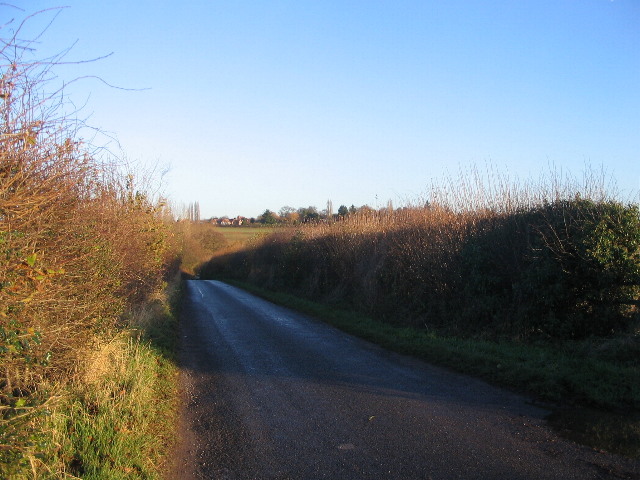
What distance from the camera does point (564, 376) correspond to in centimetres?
852

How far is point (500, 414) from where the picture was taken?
23.8ft

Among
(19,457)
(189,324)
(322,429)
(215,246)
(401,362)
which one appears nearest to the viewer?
(19,457)

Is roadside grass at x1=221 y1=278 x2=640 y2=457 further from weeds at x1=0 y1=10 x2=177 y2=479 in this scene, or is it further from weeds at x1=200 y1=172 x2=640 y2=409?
weeds at x1=0 y1=10 x2=177 y2=479

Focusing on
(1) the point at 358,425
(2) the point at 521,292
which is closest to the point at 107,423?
(1) the point at 358,425

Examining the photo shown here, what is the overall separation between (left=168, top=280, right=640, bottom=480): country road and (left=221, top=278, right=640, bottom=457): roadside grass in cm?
36

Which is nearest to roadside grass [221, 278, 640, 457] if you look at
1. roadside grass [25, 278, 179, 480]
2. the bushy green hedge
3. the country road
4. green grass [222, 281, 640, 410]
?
green grass [222, 281, 640, 410]

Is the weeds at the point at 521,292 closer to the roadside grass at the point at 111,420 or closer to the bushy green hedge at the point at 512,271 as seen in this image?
the bushy green hedge at the point at 512,271

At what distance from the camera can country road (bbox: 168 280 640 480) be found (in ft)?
18.1

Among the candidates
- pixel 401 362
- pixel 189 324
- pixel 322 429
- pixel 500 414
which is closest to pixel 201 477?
pixel 322 429

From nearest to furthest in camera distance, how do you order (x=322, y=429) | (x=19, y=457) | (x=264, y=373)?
(x=19, y=457) < (x=322, y=429) < (x=264, y=373)

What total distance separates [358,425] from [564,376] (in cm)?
380

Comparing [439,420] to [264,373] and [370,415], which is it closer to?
[370,415]

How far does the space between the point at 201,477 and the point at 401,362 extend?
19.7 feet

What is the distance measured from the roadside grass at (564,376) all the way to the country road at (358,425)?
36cm
